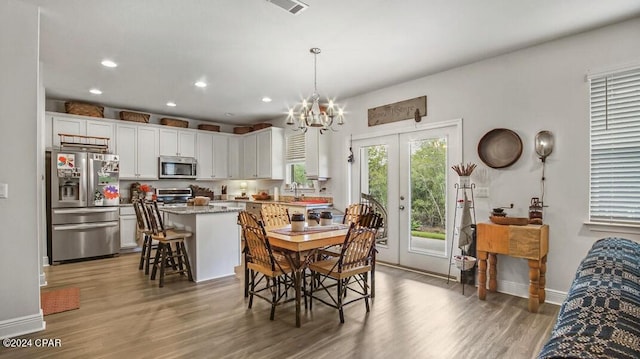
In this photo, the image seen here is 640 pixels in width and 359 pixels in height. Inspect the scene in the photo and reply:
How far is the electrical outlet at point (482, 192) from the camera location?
3.86 metres

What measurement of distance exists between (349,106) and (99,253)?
4.83 meters

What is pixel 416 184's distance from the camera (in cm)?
Result: 464

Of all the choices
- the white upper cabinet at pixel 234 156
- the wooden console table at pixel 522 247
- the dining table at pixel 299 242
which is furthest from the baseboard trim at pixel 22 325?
the white upper cabinet at pixel 234 156

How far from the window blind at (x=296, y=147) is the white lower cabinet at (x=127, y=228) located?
3127mm

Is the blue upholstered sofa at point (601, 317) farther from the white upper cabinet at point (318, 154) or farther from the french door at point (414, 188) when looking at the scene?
the white upper cabinet at point (318, 154)

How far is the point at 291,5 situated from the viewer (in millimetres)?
2629

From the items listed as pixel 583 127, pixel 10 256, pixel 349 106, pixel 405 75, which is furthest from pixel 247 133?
pixel 583 127

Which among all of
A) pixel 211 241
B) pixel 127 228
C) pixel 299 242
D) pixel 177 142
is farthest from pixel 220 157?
pixel 299 242

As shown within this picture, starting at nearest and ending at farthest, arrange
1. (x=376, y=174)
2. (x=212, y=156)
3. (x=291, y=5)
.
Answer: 1. (x=291, y=5)
2. (x=376, y=174)
3. (x=212, y=156)

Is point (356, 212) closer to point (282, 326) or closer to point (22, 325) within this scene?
point (282, 326)

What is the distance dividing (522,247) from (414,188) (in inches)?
67.2

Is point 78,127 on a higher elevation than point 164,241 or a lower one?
higher

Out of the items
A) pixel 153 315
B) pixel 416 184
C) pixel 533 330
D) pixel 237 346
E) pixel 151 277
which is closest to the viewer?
pixel 237 346

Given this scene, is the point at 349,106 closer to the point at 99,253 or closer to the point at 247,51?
the point at 247,51
